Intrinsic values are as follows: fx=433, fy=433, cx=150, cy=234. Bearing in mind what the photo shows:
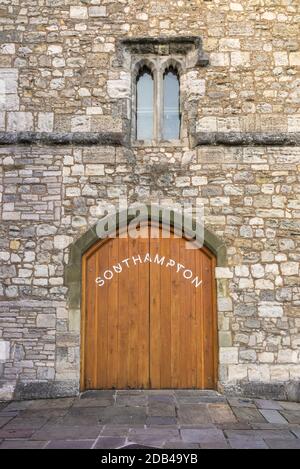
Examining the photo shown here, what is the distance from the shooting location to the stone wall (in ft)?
16.7

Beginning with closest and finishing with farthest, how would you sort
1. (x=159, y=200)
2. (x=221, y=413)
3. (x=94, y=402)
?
(x=221, y=413), (x=94, y=402), (x=159, y=200)

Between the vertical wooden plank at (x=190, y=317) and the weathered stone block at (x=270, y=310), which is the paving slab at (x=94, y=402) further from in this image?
the weathered stone block at (x=270, y=310)

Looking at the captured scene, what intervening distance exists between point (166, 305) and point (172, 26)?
3.60m

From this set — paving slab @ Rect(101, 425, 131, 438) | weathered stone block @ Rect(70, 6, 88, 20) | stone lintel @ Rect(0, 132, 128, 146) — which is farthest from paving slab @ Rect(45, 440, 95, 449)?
weathered stone block @ Rect(70, 6, 88, 20)

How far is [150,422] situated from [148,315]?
58.6 inches

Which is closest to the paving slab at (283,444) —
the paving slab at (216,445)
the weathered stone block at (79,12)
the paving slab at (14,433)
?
the paving slab at (216,445)

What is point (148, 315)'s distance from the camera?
5.29 m

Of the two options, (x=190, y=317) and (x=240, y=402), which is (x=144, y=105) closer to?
(x=190, y=317)

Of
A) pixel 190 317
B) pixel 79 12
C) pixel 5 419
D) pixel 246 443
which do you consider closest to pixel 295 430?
pixel 246 443

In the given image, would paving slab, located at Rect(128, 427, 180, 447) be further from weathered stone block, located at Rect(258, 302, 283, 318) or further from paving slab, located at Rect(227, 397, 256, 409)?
weathered stone block, located at Rect(258, 302, 283, 318)

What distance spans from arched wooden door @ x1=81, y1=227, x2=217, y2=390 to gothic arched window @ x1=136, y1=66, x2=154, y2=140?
1346 millimetres
